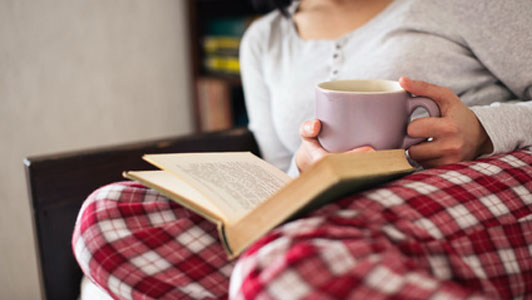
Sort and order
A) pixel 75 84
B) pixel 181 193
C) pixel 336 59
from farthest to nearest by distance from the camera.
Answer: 1. pixel 75 84
2. pixel 336 59
3. pixel 181 193

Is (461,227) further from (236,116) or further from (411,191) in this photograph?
(236,116)

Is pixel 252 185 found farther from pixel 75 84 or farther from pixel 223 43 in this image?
pixel 223 43

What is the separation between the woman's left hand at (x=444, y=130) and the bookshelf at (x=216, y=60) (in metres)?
1.18

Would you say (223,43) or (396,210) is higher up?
(223,43)

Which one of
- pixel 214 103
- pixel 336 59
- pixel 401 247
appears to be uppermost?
pixel 336 59

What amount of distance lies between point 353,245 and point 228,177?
0.63 feet

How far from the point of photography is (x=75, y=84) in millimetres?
1407

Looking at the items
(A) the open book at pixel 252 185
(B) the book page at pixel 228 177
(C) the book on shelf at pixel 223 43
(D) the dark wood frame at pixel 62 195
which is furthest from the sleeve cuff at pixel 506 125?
(C) the book on shelf at pixel 223 43

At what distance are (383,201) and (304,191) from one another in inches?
3.3

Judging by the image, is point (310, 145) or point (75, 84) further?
point (75, 84)

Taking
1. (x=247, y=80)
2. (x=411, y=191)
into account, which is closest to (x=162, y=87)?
(x=247, y=80)

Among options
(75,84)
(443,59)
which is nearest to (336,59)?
(443,59)

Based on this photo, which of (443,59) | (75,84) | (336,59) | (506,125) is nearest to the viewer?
(506,125)

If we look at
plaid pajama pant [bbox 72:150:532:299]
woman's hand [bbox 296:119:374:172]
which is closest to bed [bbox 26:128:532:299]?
plaid pajama pant [bbox 72:150:532:299]
